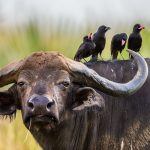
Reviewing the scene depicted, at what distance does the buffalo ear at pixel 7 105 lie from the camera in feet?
42.5

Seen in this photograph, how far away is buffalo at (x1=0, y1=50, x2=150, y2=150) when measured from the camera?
481 inches

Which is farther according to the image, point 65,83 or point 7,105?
point 7,105

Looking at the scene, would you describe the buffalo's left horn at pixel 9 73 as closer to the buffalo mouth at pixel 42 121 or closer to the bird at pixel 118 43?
the buffalo mouth at pixel 42 121

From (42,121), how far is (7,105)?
3.71 feet

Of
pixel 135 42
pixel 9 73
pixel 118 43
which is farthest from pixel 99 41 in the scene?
pixel 9 73

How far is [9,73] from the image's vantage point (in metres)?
12.9

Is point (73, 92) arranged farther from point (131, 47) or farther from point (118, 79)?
point (131, 47)

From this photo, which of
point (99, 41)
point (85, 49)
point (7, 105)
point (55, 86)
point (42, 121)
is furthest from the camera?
point (99, 41)

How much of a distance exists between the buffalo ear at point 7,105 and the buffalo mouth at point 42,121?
2.27 ft

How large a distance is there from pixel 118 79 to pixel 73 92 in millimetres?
1129

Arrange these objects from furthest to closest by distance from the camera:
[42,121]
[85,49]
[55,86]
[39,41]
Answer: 1. [39,41]
2. [85,49]
3. [55,86]
4. [42,121]

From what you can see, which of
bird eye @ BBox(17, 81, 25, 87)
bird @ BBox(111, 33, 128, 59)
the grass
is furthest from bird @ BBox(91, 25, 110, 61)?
the grass

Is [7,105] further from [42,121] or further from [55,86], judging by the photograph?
[42,121]

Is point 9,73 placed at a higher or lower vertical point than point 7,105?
higher
